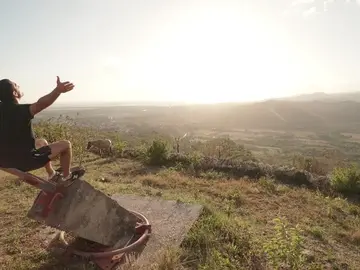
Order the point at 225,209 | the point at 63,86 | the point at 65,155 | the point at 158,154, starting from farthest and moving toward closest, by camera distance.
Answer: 1. the point at 158,154
2. the point at 225,209
3. the point at 65,155
4. the point at 63,86

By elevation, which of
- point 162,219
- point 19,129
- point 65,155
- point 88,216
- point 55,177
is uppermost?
point 19,129

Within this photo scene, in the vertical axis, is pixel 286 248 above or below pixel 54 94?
below

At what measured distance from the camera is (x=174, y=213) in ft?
17.8

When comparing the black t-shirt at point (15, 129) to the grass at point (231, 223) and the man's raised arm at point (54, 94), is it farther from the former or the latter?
the grass at point (231, 223)

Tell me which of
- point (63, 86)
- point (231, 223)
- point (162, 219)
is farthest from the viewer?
point (231, 223)

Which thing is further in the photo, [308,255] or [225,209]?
[225,209]

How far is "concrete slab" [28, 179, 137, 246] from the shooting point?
13.0 ft

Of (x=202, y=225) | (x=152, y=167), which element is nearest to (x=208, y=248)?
(x=202, y=225)

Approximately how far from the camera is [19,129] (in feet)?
12.5

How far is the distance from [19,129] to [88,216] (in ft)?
4.33

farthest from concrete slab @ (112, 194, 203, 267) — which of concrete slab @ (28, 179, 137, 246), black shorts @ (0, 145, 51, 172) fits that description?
black shorts @ (0, 145, 51, 172)

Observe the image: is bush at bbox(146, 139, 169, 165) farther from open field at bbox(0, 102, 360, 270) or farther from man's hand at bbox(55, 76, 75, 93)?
man's hand at bbox(55, 76, 75, 93)

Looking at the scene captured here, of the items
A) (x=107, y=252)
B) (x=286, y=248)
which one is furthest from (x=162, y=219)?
(x=286, y=248)

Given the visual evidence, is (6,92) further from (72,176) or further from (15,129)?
(72,176)
